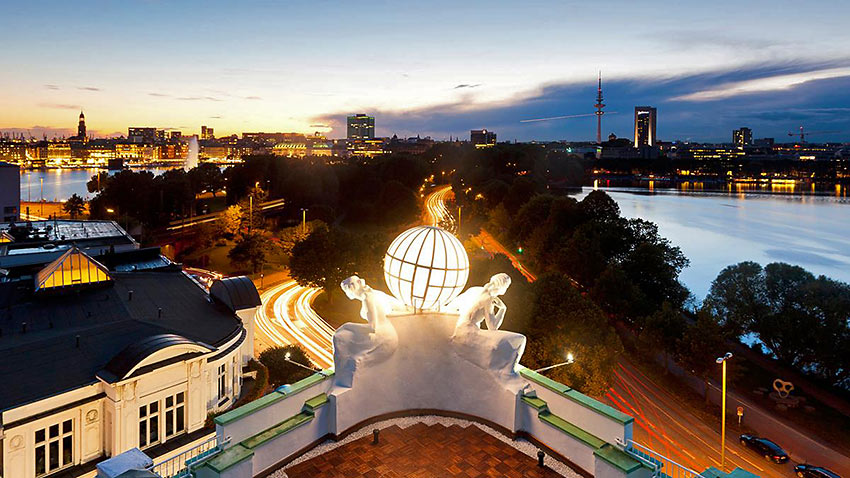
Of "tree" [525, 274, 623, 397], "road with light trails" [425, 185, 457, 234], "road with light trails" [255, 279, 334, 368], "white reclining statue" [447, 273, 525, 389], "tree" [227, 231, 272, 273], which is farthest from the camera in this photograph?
"road with light trails" [425, 185, 457, 234]

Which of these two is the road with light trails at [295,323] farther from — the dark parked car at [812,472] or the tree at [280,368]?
the dark parked car at [812,472]

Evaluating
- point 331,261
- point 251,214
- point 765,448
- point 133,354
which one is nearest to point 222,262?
point 251,214

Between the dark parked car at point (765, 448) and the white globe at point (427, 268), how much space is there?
82.1ft

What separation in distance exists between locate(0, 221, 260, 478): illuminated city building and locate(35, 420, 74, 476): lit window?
0.03 meters

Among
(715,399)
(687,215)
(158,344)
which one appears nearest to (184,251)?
(158,344)

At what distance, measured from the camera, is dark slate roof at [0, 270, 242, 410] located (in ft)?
56.7

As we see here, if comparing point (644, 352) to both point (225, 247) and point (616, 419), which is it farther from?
point (225, 247)

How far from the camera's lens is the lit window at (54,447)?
54.1ft

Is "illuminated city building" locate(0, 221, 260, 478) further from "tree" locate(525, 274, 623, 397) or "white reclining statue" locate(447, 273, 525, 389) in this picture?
"tree" locate(525, 274, 623, 397)

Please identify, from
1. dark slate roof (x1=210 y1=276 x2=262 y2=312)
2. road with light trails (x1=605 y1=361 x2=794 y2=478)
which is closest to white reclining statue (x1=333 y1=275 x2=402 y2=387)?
dark slate roof (x1=210 y1=276 x2=262 y2=312)

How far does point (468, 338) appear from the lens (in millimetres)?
11484

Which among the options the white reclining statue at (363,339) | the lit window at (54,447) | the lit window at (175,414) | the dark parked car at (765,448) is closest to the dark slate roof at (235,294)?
the lit window at (175,414)

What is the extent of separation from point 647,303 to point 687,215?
86759 millimetres

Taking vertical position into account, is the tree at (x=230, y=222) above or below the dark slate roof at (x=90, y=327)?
above
